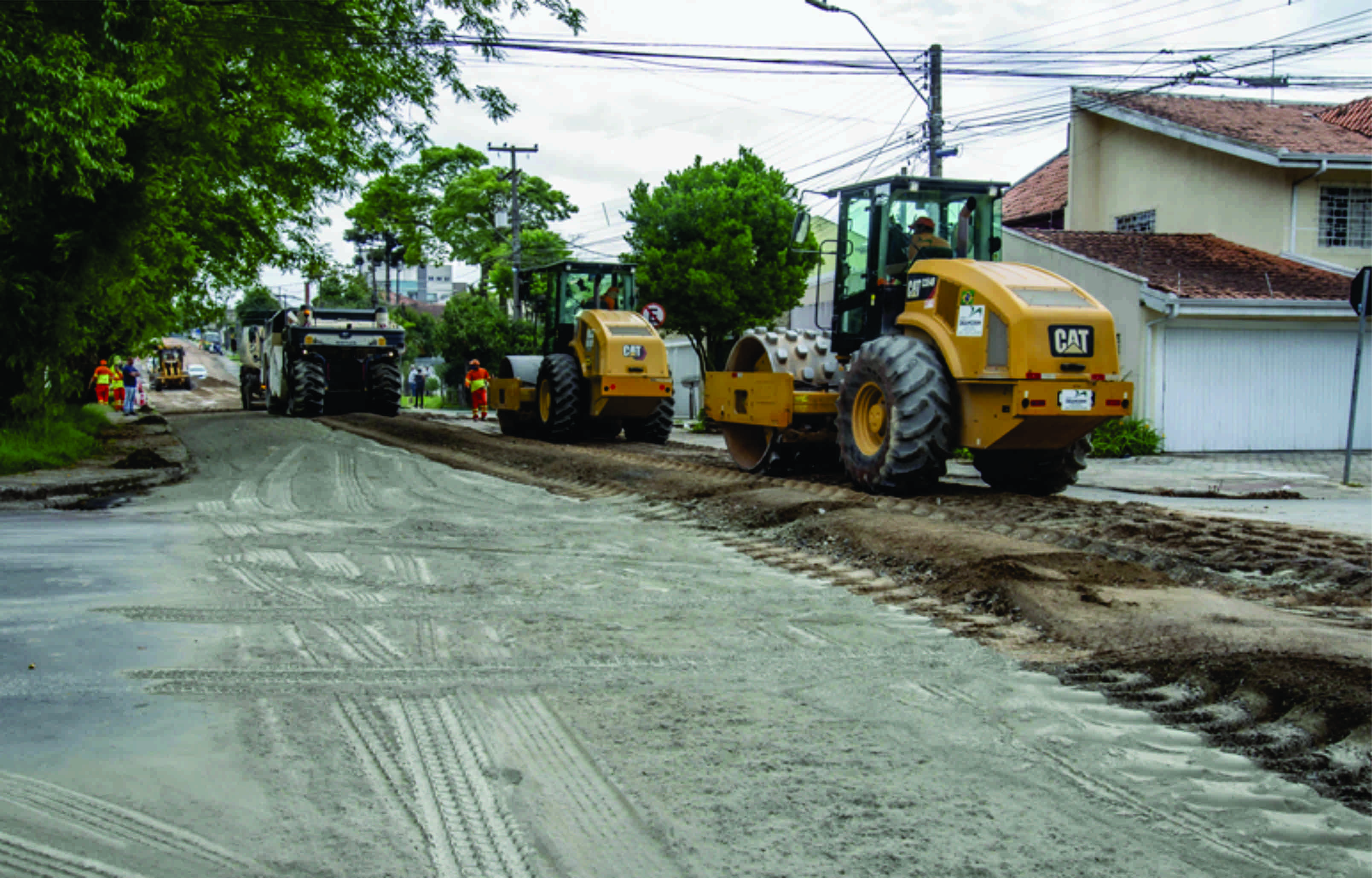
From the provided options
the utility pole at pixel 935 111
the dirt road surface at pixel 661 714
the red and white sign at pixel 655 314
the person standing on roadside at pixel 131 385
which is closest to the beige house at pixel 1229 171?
the utility pole at pixel 935 111

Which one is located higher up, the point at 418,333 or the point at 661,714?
the point at 418,333

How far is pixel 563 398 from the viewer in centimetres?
1903

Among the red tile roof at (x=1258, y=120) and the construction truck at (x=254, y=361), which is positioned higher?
the red tile roof at (x=1258, y=120)

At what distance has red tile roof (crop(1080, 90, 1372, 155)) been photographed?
23125mm

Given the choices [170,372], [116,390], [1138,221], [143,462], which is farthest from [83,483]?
[170,372]

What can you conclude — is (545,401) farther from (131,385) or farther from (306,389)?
(131,385)

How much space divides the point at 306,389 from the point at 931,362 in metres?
20.2

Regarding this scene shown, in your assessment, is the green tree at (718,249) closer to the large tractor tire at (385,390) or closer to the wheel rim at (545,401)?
the large tractor tire at (385,390)

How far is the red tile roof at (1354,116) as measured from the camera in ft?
83.7

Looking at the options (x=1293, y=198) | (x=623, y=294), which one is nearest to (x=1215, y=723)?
(x=623, y=294)

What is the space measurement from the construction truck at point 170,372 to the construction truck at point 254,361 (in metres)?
23.4

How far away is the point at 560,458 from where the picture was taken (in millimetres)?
15602

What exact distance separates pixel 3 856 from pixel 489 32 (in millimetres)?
13286

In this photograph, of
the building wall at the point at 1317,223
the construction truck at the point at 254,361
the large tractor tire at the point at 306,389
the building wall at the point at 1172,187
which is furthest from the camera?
the construction truck at the point at 254,361
